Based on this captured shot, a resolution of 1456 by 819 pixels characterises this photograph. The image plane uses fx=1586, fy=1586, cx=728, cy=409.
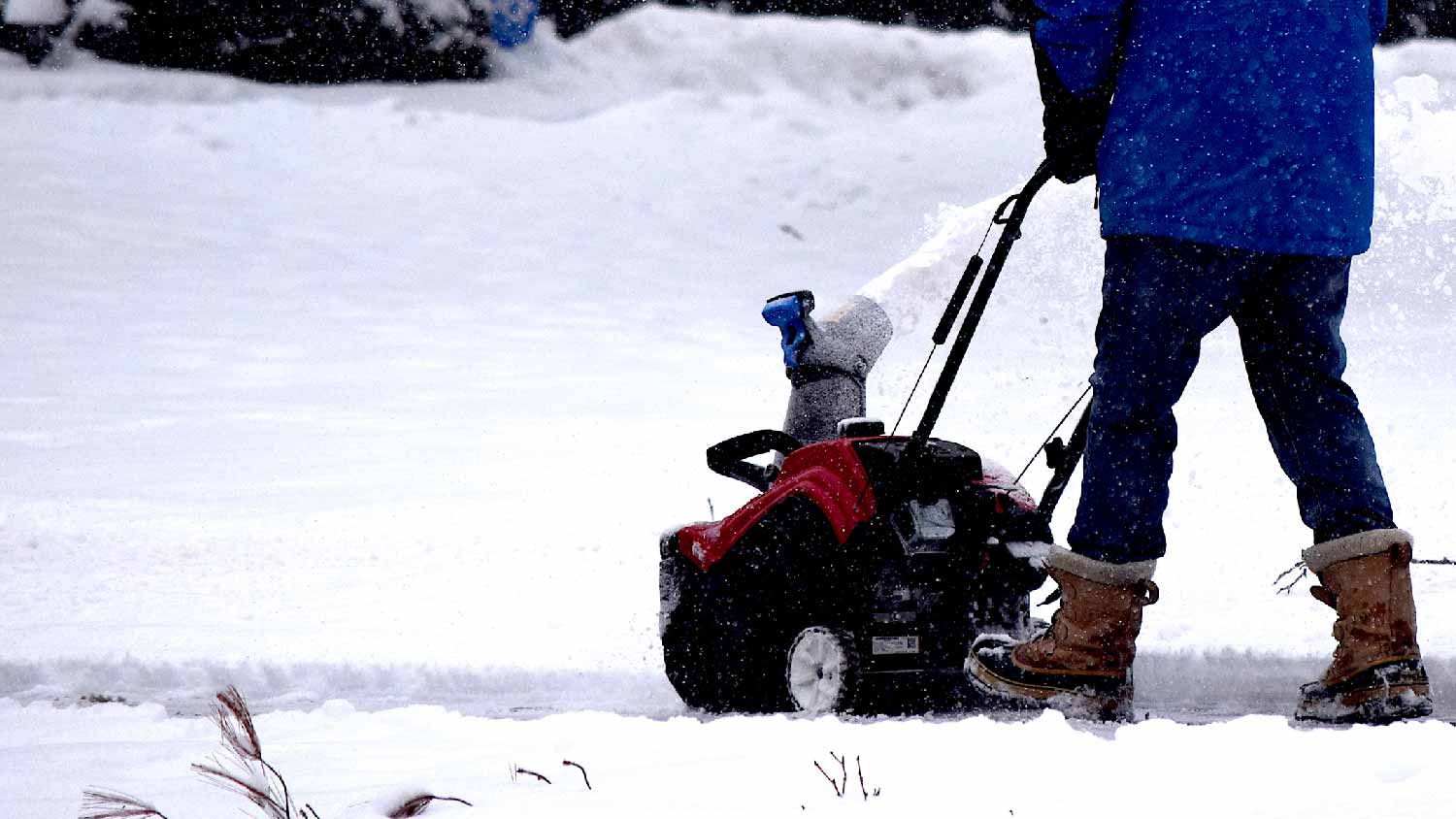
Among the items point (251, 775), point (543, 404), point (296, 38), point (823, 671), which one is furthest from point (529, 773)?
point (296, 38)

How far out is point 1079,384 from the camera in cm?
1284

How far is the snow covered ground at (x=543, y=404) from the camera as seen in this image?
237 centimetres

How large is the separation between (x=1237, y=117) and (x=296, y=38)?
74.7 feet

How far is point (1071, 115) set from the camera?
288 centimetres

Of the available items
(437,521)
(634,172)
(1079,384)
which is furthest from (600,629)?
(634,172)

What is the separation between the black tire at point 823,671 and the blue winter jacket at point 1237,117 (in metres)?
0.98

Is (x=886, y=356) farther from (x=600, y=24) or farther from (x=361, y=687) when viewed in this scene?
(x=600, y=24)

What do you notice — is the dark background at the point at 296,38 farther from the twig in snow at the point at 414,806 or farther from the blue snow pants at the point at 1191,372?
the twig in snow at the point at 414,806

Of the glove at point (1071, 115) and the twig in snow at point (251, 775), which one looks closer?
the twig in snow at point (251, 775)

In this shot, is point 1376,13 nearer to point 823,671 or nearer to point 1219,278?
point 1219,278

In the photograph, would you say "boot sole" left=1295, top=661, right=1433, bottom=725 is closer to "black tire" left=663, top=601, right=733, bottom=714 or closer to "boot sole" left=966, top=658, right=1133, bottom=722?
"boot sole" left=966, top=658, right=1133, bottom=722

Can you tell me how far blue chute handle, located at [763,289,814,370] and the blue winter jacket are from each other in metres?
1.14

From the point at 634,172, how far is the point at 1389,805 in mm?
20843

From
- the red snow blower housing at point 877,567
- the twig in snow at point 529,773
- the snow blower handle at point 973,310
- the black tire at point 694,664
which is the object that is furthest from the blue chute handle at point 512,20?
the twig in snow at point 529,773
